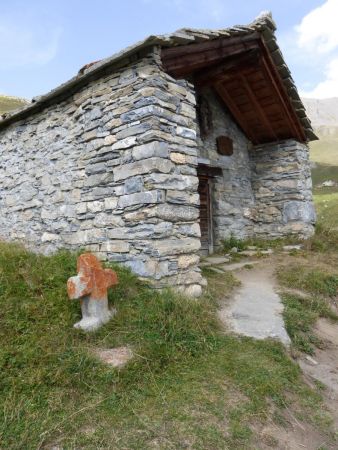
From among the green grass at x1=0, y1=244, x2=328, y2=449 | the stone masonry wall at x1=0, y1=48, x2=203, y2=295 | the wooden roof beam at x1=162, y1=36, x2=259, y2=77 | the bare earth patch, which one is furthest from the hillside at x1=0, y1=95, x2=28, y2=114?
the bare earth patch

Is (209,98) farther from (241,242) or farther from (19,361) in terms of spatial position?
(19,361)

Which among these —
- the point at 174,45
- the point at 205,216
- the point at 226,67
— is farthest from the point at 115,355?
the point at 205,216

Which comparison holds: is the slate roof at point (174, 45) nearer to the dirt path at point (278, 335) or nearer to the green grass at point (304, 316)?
the dirt path at point (278, 335)

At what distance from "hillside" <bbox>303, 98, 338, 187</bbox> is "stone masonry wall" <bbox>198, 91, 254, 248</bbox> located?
25.4 m

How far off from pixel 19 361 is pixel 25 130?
5510mm

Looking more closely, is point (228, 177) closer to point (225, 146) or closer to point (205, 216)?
point (225, 146)

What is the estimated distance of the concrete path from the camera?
165 inches

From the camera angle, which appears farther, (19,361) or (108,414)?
(19,361)

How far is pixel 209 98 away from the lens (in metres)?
8.88

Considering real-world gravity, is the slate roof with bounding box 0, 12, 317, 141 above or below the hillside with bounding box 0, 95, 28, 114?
below

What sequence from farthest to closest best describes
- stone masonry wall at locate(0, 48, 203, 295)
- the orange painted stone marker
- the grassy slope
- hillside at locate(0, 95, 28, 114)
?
the grassy slope → hillside at locate(0, 95, 28, 114) → stone masonry wall at locate(0, 48, 203, 295) → the orange painted stone marker

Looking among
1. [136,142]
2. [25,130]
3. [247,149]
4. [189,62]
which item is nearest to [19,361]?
[136,142]

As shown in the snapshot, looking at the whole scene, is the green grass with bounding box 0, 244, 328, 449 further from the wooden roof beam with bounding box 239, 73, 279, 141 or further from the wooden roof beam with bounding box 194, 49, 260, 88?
the wooden roof beam with bounding box 239, 73, 279, 141

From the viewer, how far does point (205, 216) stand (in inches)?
348
